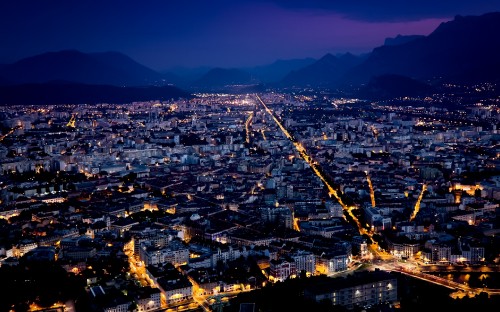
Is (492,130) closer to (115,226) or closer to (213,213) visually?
(213,213)

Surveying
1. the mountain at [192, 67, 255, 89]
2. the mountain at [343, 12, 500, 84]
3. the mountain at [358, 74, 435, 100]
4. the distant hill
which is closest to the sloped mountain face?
the mountain at [192, 67, 255, 89]

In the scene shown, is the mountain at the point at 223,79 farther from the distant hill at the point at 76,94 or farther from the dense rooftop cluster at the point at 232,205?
the dense rooftop cluster at the point at 232,205

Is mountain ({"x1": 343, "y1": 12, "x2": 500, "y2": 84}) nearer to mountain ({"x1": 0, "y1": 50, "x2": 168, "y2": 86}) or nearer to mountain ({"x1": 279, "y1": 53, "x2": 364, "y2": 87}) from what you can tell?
mountain ({"x1": 279, "y1": 53, "x2": 364, "y2": 87})

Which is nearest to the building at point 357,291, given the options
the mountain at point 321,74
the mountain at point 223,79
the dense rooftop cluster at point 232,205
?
the dense rooftop cluster at point 232,205

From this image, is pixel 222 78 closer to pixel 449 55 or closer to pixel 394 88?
pixel 449 55

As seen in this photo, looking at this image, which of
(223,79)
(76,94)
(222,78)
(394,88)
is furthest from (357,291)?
(222,78)

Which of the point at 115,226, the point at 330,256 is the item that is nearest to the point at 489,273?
the point at 330,256
